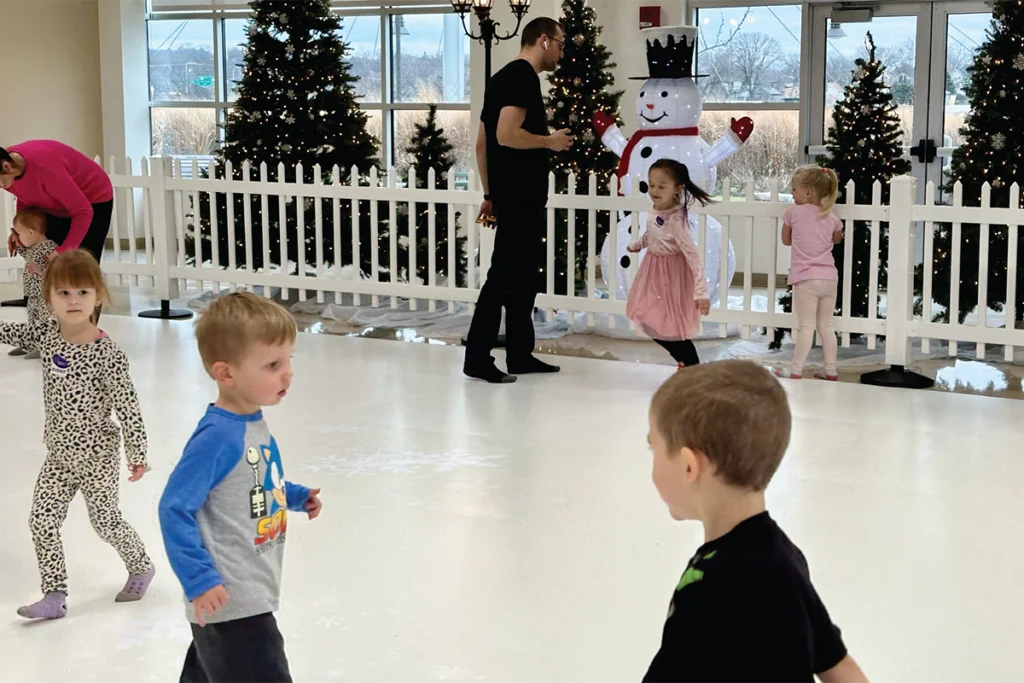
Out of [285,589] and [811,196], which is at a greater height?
[811,196]

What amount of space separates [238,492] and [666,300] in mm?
4611

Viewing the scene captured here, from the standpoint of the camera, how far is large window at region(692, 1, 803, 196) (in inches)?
468

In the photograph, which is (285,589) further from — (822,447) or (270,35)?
(270,35)

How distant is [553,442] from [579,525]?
1.20 meters

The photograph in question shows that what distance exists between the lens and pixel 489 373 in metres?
7.14

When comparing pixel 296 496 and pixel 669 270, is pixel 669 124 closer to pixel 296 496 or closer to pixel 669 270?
pixel 669 270

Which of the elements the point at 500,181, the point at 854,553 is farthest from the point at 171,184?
the point at 854,553

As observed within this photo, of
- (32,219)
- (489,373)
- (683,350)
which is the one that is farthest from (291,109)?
(683,350)

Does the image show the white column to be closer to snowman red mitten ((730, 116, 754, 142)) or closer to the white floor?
the white floor

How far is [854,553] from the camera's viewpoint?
439cm

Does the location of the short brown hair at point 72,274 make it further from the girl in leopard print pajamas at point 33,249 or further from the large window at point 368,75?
the large window at point 368,75

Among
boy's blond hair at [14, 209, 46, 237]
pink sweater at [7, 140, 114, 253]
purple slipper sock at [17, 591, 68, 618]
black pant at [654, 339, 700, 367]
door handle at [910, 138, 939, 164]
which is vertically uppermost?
door handle at [910, 138, 939, 164]

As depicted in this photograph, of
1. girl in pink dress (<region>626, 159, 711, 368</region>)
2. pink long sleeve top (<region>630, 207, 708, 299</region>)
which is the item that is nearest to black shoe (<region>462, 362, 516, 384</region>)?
girl in pink dress (<region>626, 159, 711, 368</region>)

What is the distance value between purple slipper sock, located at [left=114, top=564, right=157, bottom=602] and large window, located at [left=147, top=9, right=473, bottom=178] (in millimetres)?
8957
